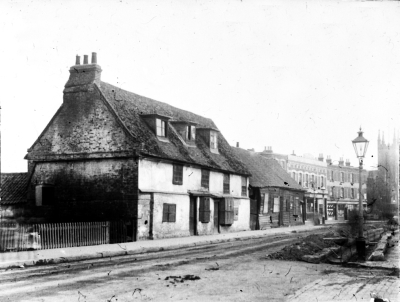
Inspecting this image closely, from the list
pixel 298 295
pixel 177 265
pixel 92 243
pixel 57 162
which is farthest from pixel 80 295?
pixel 57 162

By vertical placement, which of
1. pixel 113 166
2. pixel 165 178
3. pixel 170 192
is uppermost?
pixel 113 166

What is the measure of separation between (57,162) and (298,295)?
758 inches

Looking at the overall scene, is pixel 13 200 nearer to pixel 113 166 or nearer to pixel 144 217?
pixel 113 166

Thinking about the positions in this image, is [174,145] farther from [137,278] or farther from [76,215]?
[137,278]

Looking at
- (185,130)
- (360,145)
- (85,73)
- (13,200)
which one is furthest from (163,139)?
(360,145)

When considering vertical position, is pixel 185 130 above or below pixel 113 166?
above

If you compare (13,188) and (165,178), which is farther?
(13,188)

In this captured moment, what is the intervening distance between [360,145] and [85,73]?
1629 centimetres

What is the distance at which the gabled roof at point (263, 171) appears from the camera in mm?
40344

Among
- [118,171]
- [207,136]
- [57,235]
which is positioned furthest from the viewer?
[207,136]

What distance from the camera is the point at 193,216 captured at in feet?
93.8

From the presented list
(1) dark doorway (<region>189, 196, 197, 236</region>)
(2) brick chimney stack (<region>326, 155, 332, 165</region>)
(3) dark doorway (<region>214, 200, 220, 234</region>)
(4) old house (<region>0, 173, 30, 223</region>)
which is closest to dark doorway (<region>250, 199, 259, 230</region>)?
(3) dark doorway (<region>214, 200, 220, 234</region>)

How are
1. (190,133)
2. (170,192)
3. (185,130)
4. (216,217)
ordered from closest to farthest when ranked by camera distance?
1. (170,192)
2. (185,130)
3. (190,133)
4. (216,217)

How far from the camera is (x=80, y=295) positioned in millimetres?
8914
